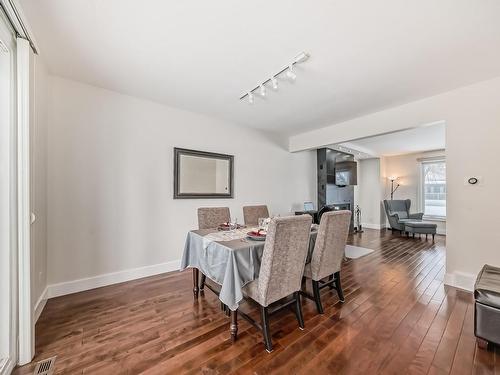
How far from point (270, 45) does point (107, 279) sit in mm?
3325

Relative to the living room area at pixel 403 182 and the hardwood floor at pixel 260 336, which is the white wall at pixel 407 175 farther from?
the hardwood floor at pixel 260 336

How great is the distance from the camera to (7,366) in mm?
1420

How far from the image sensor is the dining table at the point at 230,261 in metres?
1.72

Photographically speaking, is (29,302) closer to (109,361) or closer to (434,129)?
(109,361)

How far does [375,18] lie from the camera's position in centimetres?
165

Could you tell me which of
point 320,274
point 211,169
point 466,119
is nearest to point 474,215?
point 466,119

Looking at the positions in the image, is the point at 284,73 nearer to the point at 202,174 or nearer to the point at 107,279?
the point at 202,174

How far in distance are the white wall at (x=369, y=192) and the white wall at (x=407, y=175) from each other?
0.36 m

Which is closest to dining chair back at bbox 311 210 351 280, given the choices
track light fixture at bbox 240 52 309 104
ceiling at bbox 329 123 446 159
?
track light fixture at bbox 240 52 309 104

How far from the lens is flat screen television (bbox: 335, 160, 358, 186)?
596 centimetres

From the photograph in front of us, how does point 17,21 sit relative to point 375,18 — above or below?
below

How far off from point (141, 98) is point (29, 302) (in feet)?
8.61

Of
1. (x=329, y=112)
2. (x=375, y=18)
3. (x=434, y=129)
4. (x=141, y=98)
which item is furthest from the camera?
(x=434, y=129)

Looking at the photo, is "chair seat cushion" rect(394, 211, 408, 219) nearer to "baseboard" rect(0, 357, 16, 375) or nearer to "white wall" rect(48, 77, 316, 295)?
"white wall" rect(48, 77, 316, 295)
